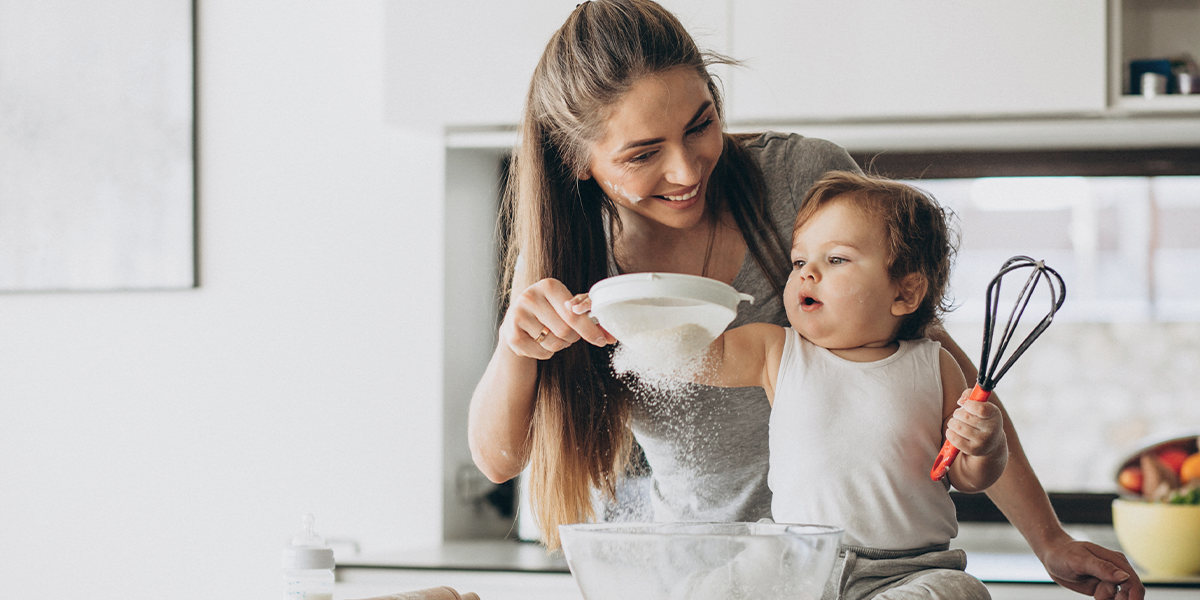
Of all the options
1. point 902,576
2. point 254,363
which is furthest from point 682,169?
point 254,363

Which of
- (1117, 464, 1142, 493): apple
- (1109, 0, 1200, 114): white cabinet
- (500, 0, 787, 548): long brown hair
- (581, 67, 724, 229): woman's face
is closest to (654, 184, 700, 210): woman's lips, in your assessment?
(581, 67, 724, 229): woman's face

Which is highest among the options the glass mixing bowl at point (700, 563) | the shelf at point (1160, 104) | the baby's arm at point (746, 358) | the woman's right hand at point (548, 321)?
the shelf at point (1160, 104)

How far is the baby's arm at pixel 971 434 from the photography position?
0.86 metres

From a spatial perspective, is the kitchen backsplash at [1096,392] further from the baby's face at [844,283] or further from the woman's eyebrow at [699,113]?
the woman's eyebrow at [699,113]

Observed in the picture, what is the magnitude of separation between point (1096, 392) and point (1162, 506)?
0.50m

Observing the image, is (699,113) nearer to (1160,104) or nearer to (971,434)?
(971,434)

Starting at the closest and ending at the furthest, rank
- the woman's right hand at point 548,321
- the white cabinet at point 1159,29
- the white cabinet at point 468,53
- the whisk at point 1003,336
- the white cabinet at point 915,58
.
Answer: the whisk at point 1003,336 < the woman's right hand at point 548,321 < the white cabinet at point 915,58 < the white cabinet at point 468,53 < the white cabinet at point 1159,29

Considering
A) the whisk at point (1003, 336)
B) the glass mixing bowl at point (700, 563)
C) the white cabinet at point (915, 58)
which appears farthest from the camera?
the white cabinet at point (915, 58)

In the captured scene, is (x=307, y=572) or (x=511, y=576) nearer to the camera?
(x=307, y=572)

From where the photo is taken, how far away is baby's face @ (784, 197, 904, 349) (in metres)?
1.05

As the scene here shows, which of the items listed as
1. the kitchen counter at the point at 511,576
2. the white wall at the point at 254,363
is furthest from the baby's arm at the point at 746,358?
the white wall at the point at 254,363

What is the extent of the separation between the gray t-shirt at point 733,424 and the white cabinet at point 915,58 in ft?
1.69

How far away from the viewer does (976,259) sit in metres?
2.14

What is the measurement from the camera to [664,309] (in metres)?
0.89
